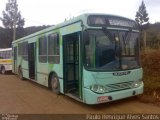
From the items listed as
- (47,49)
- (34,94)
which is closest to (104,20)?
(47,49)

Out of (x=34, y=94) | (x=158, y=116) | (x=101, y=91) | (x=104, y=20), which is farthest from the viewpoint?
(x=34, y=94)

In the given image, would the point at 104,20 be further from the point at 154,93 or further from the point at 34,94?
the point at 34,94

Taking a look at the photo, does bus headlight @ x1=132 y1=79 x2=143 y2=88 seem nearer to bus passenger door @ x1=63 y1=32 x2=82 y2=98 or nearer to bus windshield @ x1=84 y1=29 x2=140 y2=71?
bus windshield @ x1=84 y1=29 x2=140 y2=71

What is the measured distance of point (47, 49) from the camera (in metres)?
11.5

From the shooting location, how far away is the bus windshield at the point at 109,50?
25.5 feet

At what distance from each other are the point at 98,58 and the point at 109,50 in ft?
1.61

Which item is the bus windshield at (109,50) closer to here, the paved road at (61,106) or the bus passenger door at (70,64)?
the paved road at (61,106)

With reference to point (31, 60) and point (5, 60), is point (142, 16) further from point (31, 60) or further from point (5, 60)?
point (31, 60)

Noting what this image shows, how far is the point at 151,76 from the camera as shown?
10820mm

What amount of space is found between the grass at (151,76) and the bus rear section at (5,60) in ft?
42.9

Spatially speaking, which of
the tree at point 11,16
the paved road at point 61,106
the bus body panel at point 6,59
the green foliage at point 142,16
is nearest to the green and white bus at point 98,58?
the paved road at point 61,106

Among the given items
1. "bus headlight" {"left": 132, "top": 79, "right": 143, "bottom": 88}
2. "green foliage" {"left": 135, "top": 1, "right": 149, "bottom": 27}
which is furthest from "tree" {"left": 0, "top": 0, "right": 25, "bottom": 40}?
"bus headlight" {"left": 132, "top": 79, "right": 143, "bottom": 88}

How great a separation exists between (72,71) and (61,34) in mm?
1506

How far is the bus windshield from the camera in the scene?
25.5 feet
